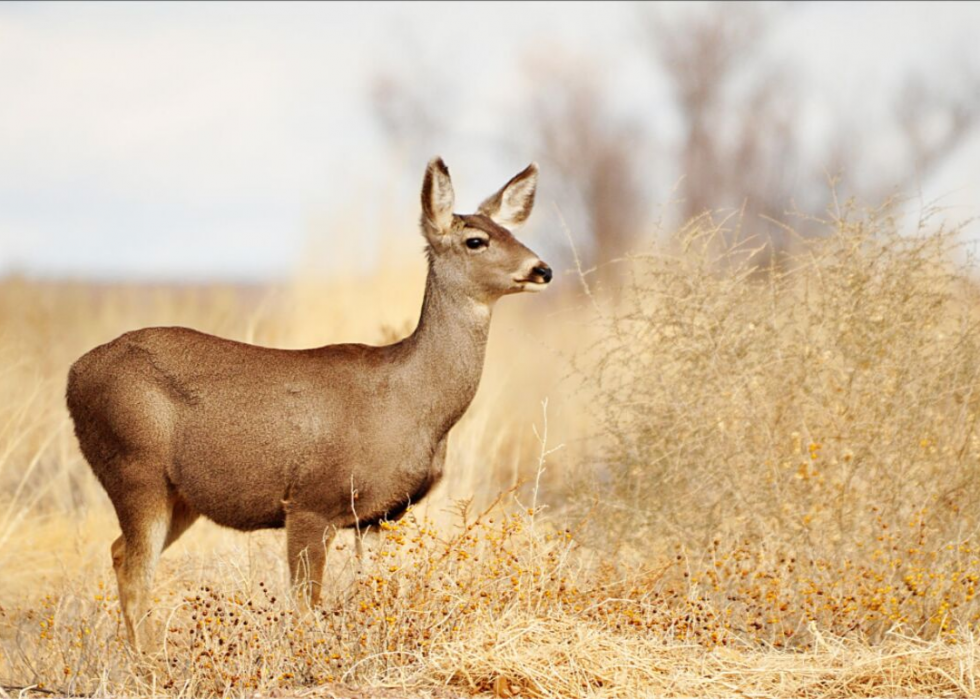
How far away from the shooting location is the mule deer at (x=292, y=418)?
6.50 meters

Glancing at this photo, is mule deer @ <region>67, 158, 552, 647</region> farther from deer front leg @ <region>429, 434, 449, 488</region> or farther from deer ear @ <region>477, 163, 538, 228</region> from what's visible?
deer ear @ <region>477, 163, 538, 228</region>

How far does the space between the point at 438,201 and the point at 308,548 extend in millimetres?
1764

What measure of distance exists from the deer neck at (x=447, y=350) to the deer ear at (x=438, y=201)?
0.71 ft

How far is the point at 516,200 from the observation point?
7516 millimetres

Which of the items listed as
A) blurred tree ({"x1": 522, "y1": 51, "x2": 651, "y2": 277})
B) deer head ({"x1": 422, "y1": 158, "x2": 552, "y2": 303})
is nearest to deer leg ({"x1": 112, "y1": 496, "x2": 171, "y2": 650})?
deer head ({"x1": 422, "y1": 158, "x2": 552, "y2": 303})

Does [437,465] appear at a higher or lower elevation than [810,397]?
lower

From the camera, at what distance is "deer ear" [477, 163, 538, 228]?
738 cm

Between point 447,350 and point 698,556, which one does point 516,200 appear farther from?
point 698,556

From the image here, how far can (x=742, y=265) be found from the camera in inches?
310

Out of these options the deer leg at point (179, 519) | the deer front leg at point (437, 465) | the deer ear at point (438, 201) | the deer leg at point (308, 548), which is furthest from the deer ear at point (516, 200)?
the deer leg at point (179, 519)

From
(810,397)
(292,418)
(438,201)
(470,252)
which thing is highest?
(438,201)

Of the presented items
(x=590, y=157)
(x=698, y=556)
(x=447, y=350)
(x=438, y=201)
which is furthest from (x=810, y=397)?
Result: (x=590, y=157)

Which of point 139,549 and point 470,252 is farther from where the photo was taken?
point 470,252

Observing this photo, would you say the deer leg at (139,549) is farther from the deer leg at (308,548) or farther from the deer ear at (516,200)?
the deer ear at (516,200)
